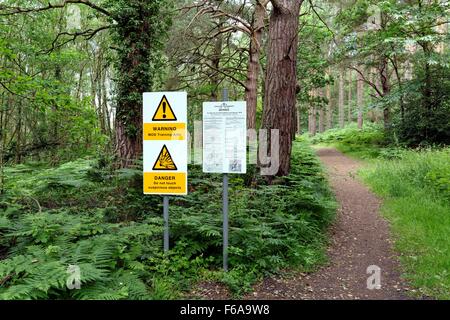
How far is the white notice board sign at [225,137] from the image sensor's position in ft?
14.9

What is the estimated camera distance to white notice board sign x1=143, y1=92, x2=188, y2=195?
4.52 metres

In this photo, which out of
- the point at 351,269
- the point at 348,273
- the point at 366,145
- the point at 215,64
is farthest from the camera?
the point at 366,145

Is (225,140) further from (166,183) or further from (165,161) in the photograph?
(166,183)

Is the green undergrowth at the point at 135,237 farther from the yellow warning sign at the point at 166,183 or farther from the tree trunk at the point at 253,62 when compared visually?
the tree trunk at the point at 253,62

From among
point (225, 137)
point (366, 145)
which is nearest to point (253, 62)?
point (225, 137)

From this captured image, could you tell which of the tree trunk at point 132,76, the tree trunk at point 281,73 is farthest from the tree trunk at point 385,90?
the tree trunk at point 132,76

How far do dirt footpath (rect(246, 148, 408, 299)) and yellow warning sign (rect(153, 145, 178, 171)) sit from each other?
185 cm

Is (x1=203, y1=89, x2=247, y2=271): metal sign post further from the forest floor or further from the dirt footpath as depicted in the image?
the dirt footpath

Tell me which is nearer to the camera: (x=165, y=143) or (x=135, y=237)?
(x=165, y=143)

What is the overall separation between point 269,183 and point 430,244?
3.07 m

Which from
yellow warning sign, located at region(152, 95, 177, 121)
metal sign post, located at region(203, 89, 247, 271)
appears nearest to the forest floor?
metal sign post, located at region(203, 89, 247, 271)

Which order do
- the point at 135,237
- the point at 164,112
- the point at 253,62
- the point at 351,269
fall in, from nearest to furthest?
1. the point at 164,112
2. the point at 135,237
3. the point at 351,269
4. the point at 253,62

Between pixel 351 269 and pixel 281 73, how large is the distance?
163 inches

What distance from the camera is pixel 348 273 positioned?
485 cm
